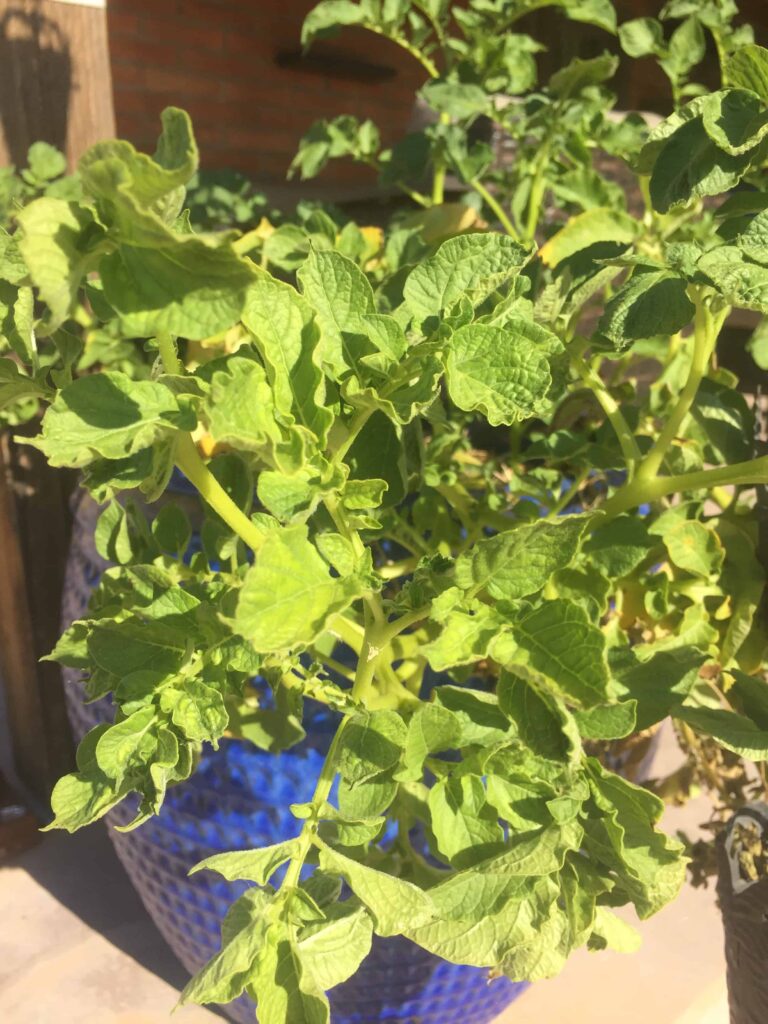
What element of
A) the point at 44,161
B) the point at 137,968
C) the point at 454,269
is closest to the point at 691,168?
the point at 454,269

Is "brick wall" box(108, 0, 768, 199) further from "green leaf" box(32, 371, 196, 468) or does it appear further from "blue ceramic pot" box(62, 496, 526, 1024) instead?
"green leaf" box(32, 371, 196, 468)

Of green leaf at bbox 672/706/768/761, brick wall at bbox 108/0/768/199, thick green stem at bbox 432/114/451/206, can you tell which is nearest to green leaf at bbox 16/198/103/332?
green leaf at bbox 672/706/768/761

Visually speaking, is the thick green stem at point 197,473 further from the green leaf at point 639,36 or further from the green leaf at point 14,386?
the green leaf at point 639,36

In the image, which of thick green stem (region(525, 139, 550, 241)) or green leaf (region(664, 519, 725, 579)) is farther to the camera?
thick green stem (region(525, 139, 550, 241))

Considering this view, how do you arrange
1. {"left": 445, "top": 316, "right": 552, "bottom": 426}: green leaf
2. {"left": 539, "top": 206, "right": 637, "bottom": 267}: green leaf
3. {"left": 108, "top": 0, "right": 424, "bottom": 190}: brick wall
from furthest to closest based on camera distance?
1. {"left": 108, "top": 0, "right": 424, "bottom": 190}: brick wall
2. {"left": 539, "top": 206, "right": 637, "bottom": 267}: green leaf
3. {"left": 445, "top": 316, "right": 552, "bottom": 426}: green leaf

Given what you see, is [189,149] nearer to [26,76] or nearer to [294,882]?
[294,882]

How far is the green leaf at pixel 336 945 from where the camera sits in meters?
0.47

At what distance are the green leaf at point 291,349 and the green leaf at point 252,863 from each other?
0.71ft

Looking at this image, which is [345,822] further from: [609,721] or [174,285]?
[174,285]

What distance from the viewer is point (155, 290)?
344mm

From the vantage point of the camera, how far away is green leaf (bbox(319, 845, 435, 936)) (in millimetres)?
452

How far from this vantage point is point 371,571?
1.43ft

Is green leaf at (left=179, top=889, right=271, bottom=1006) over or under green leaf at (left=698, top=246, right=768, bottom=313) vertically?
under

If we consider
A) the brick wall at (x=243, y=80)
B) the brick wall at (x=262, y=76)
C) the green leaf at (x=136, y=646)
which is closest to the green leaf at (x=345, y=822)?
the green leaf at (x=136, y=646)
